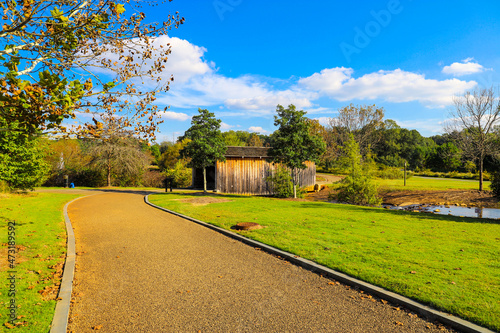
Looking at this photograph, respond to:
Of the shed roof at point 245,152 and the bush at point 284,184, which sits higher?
the shed roof at point 245,152

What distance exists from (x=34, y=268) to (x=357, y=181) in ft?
57.6

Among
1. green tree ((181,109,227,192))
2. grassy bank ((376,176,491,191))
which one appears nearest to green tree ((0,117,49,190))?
green tree ((181,109,227,192))

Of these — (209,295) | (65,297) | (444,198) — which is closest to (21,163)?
(65,297)

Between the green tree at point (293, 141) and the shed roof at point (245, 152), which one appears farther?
the shed roof at point (245, 152)

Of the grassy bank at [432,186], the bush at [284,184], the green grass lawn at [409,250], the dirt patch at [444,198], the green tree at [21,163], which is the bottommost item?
the dirt patch at [444,198]

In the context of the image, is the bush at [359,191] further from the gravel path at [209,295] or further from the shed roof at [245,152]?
the gravel path at [209,295]

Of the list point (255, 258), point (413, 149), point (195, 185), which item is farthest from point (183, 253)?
point (413, 149)

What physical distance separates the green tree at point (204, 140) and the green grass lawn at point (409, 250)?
9586 mm

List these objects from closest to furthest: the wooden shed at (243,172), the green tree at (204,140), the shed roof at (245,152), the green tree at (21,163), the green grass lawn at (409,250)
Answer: the green grass lawn at (409,250), the green tree at (21,163), the green tree at (204,140), the wooden shed at (243,172), the shed roof at (245,152)

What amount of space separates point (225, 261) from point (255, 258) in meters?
0.76

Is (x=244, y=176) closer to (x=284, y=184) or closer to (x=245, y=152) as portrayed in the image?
(x=245, y=152)

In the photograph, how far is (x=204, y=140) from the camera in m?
21.6

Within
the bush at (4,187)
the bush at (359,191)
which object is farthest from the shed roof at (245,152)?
the bush at (4,187)

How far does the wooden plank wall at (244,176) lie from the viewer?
83.8 feet
